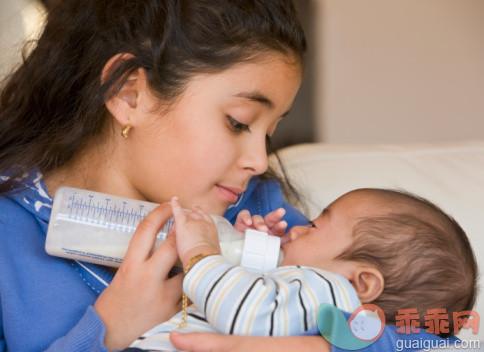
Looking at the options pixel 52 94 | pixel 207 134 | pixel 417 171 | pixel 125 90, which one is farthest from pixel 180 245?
pixel 417 171

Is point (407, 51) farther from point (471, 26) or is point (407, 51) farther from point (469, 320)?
point (469, 320)

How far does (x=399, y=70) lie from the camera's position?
9.35 feet

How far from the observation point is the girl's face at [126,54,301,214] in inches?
48.8

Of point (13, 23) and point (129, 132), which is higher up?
point (13, 23)

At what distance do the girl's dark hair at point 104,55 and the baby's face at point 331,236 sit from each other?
1.20ft

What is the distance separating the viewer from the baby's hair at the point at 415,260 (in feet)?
3.71

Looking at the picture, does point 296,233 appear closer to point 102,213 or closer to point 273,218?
point 273,218

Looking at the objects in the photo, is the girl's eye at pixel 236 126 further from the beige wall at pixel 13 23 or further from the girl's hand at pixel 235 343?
the beige wall at pixel 13 23

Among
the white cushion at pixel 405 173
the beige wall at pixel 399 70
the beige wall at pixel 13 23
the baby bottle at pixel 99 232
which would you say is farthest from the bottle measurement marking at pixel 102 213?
the beige wall at pixel 399 70

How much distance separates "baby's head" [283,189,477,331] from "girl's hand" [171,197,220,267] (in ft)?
0.69

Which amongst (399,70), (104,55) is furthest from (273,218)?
(399,70)

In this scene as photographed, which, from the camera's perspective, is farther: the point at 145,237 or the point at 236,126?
the point at 236,126

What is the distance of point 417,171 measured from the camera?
185 centimetres

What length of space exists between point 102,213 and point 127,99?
1.00ft
